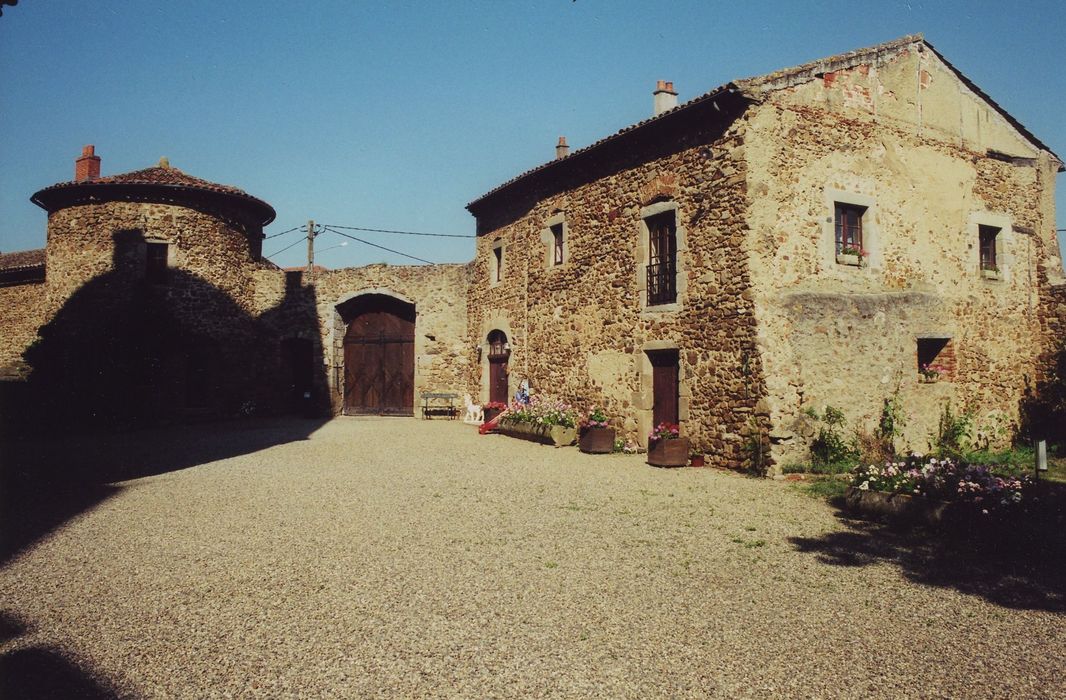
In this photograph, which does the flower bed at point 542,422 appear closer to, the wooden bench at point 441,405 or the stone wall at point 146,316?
the wooden bench at point 441,405

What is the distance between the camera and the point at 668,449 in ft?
33.9

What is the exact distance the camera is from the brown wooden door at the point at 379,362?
20.3 m

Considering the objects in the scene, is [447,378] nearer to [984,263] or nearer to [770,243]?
[770,243]

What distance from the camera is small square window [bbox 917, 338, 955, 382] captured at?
37.9ft

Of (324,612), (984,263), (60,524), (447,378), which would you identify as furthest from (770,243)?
(447,378)

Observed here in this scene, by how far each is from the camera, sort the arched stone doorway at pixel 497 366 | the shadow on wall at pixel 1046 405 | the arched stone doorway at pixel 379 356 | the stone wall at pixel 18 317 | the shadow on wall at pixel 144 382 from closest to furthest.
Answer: the shadow on wall at pixel 144 382 → the shadow on wall at pixel 1046 405 → the arched stone doorway at pixel 497 366 → the stone wall at pixel 18 317 → the arched stone doorway at pixel 379 356

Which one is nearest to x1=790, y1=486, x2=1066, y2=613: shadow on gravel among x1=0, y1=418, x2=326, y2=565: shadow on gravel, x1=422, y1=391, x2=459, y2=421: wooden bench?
x1=0, y1=418, x2=326, y2=565: shadow on gravel

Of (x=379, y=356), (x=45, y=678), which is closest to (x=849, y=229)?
(x=45, y=678)

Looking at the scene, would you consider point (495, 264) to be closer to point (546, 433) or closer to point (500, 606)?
point (546, 433)

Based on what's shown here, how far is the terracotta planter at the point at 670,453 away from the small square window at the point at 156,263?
48.5 feet

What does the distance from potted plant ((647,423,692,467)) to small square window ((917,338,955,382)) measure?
4732 millimetres

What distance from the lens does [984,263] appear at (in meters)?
12.6

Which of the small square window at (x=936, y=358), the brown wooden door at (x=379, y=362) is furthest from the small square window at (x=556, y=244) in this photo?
the small square window at (x=936, y=358)

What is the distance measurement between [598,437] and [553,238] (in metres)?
5.36
